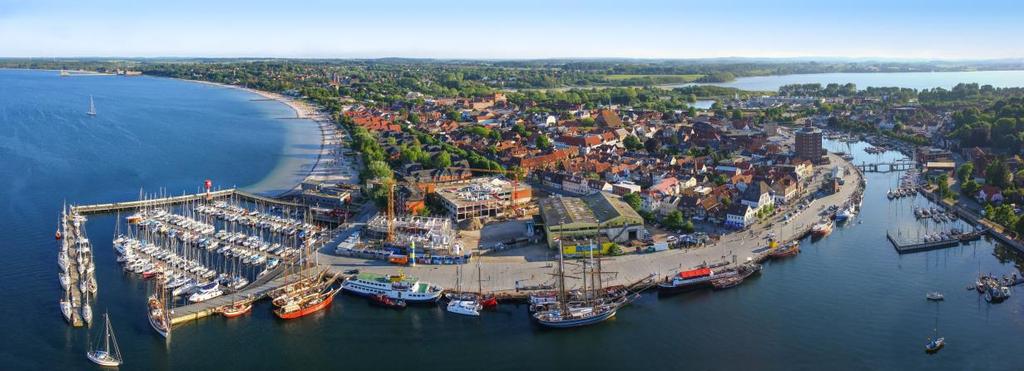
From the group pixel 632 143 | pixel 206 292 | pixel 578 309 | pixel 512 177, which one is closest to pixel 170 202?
pixel 206 292

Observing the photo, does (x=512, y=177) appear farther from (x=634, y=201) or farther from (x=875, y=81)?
(x=875, y=81)

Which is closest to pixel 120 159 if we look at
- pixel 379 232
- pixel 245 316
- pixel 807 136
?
pixel 379 232

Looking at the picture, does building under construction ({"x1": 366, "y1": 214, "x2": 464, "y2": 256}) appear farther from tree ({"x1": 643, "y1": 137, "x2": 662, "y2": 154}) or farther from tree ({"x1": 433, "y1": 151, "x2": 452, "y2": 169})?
tree ({"x1": 643, "y1": 137, "x2": 662, "y2": 154})

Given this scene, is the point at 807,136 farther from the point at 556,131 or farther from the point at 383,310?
the point at 383,310

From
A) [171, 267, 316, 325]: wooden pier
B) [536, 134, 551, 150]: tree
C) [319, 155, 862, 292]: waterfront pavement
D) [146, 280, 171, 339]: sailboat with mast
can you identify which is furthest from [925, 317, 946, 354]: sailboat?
[536, 134, 551, 150]: tree

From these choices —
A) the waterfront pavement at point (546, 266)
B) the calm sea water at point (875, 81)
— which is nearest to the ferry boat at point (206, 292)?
the waterfront pavement at point (546, 266)

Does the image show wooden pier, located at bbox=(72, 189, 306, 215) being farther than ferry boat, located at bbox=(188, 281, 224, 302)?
Yes
